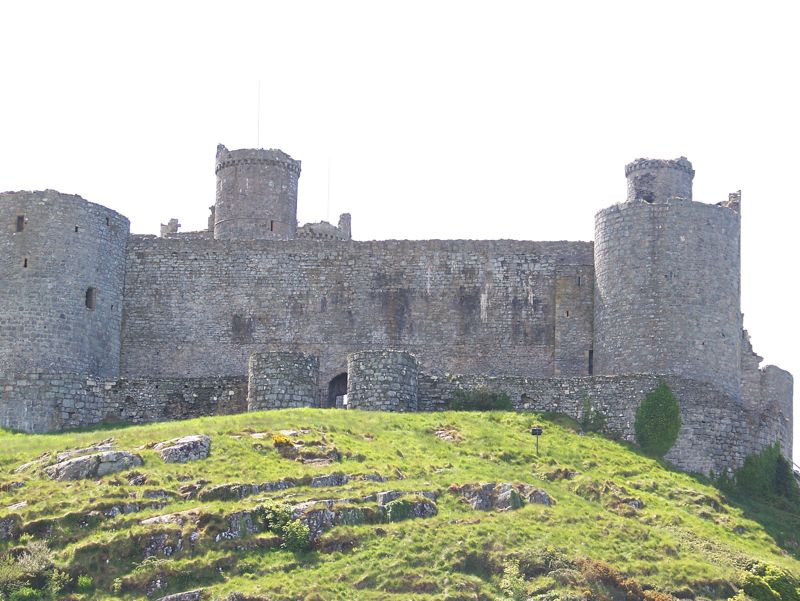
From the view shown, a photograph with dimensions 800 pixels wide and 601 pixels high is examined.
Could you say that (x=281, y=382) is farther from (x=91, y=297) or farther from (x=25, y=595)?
(x=25, y=595)

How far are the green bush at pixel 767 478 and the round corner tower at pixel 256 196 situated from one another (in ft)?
80.0

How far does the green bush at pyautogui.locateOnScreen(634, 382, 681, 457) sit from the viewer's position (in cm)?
6656

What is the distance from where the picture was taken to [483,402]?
68.8 meters

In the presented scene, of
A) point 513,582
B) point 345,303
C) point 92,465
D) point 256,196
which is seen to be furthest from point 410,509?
point 256,196

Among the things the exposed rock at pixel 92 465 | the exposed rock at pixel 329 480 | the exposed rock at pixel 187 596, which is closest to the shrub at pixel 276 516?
the exposed rock at pixel 329 480

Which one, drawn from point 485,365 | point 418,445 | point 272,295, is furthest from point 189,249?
point 418,445

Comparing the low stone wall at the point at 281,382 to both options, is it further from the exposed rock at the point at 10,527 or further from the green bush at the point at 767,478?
the green bush at the point at 767,478

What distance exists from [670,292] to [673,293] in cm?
13

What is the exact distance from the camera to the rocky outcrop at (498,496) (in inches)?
2263

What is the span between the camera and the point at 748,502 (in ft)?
214

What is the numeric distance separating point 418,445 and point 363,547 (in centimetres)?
921

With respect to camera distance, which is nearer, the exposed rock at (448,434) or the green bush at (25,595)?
the green bush at (25,595)

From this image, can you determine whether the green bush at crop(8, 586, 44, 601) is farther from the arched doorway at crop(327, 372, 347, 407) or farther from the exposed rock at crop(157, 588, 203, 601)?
the arched doorway at crop(327, 372, 347, 407)

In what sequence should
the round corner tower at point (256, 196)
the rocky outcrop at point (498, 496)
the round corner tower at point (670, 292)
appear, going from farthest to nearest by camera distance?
the round corner tower at point (256, 196), the round corner tower at point (670, 292), the rocky outcrop at point (498, 496)
